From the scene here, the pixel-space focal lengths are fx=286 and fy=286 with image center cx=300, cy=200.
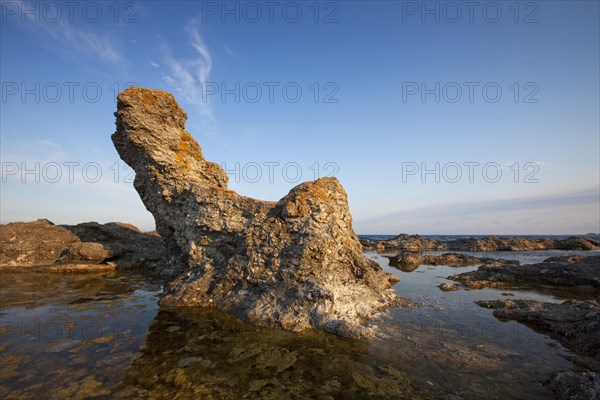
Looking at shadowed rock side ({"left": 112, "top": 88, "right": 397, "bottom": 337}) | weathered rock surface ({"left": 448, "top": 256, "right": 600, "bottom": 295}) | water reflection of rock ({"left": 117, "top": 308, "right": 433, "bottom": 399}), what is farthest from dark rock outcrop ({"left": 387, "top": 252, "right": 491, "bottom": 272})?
water reflection of rock ({"left": 117, "top": 308, "right": 433, "bottom": 399})

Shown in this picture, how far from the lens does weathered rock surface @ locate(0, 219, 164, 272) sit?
1928cm

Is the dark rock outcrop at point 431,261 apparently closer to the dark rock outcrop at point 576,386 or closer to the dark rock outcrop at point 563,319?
the dark rock outcrop at point 563,319

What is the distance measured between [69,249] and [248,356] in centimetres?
2143

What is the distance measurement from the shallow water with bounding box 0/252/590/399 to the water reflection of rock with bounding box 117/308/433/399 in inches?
1.0

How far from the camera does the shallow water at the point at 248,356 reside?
5.64m

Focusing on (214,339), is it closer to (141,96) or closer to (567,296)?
(141,96)

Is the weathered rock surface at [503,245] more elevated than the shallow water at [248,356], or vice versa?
the shallow water at [248,356]

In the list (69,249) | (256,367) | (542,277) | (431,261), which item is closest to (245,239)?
(256,367)

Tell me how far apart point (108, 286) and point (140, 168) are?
6357 mm

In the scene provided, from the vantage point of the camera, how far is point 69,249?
70.0ft

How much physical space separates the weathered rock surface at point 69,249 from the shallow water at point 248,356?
9494 mm

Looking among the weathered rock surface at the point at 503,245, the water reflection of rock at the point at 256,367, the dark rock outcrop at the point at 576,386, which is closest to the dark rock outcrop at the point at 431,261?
the weathered rock surface at the point at 503,245

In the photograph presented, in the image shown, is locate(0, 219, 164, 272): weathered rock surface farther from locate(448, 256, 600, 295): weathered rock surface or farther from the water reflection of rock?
locate(448, 256, 600, 295): weathered rock surface

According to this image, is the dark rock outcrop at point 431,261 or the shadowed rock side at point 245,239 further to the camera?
the dark rock outcrop at point 431,261
